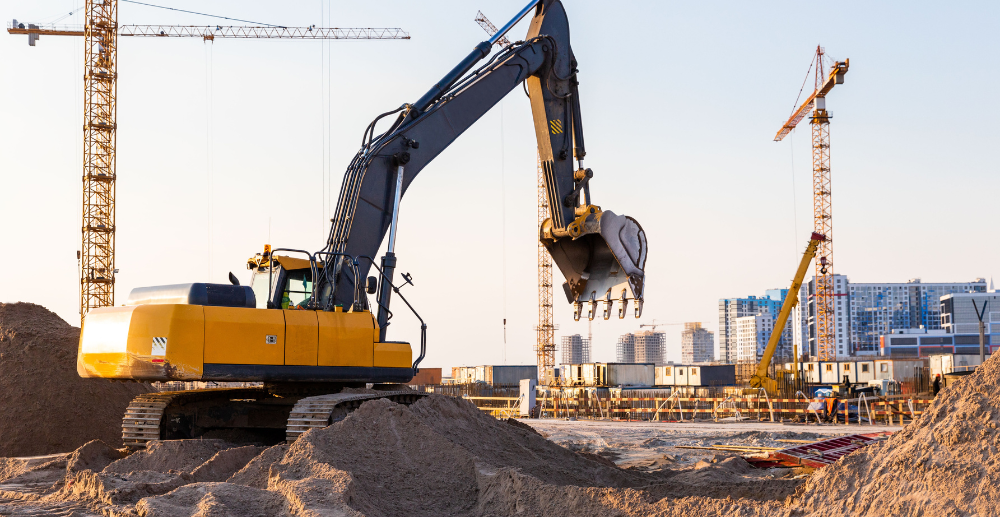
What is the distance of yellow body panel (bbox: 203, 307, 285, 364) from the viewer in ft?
34.7

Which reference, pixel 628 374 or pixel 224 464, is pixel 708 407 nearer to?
pixel 628 374

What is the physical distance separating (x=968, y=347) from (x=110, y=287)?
465ft

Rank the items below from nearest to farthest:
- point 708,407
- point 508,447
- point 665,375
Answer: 1. point 508,447
2. point 708,407
3. point 665,375

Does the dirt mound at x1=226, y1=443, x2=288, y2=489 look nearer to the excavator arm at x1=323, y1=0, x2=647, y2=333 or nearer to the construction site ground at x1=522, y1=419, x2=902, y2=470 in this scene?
the excavator arm at x1=323, y1=0, x2=647, y2=333

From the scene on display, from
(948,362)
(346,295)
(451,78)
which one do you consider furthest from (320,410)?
(948,362)

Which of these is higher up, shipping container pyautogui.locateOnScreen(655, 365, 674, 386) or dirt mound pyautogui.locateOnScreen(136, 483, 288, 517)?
dirt mound pyautogui.locateOnScreen(136, 483, 288, 517)

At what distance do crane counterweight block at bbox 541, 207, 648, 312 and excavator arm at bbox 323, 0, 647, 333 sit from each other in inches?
0.7

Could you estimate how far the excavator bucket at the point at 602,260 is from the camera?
561 inches

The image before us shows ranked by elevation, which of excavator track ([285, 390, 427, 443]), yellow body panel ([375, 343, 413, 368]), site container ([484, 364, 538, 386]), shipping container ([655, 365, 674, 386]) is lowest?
site container ([484, 364, 538, 386])

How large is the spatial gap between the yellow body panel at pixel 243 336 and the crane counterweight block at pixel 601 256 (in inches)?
215

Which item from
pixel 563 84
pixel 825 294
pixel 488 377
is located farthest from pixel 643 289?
pixel 825 294

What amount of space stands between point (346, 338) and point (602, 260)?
5.16m

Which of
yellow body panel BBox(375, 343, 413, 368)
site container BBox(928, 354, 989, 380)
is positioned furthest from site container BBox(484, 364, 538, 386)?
yellow body panel BBox(375, 343, 413, 368)

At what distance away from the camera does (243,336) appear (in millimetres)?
10758
